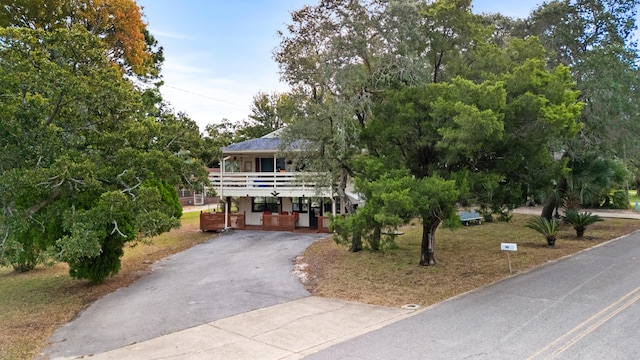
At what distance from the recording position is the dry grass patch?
10305 mm

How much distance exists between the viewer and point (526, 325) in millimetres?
7379

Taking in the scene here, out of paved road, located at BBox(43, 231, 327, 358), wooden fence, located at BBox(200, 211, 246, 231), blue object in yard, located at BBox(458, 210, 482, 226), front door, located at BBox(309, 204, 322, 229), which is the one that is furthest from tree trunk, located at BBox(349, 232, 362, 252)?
blue object in yard, located at BBox(458, 210, 482, 226)

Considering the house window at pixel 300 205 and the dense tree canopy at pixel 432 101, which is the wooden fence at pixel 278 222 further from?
the dense tree canopy at pixel 432 101

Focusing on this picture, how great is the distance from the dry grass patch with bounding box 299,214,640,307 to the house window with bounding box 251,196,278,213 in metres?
5.82

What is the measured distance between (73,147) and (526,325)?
9.45 metres

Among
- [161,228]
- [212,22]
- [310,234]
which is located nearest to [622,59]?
[310,234]

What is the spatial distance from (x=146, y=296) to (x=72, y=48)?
5.94 meters

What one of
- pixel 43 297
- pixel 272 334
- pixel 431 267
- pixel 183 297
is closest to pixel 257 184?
pixel 431 267

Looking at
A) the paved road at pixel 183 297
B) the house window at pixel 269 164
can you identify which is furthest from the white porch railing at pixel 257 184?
the paved road at pixel 183 297

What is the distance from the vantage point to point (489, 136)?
31.1ft

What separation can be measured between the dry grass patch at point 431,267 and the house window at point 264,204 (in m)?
5.82

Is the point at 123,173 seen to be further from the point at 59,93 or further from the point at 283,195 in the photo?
the point at 283,195

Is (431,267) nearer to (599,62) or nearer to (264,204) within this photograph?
(599,62)

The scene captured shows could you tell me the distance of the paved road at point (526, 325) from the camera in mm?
6281
